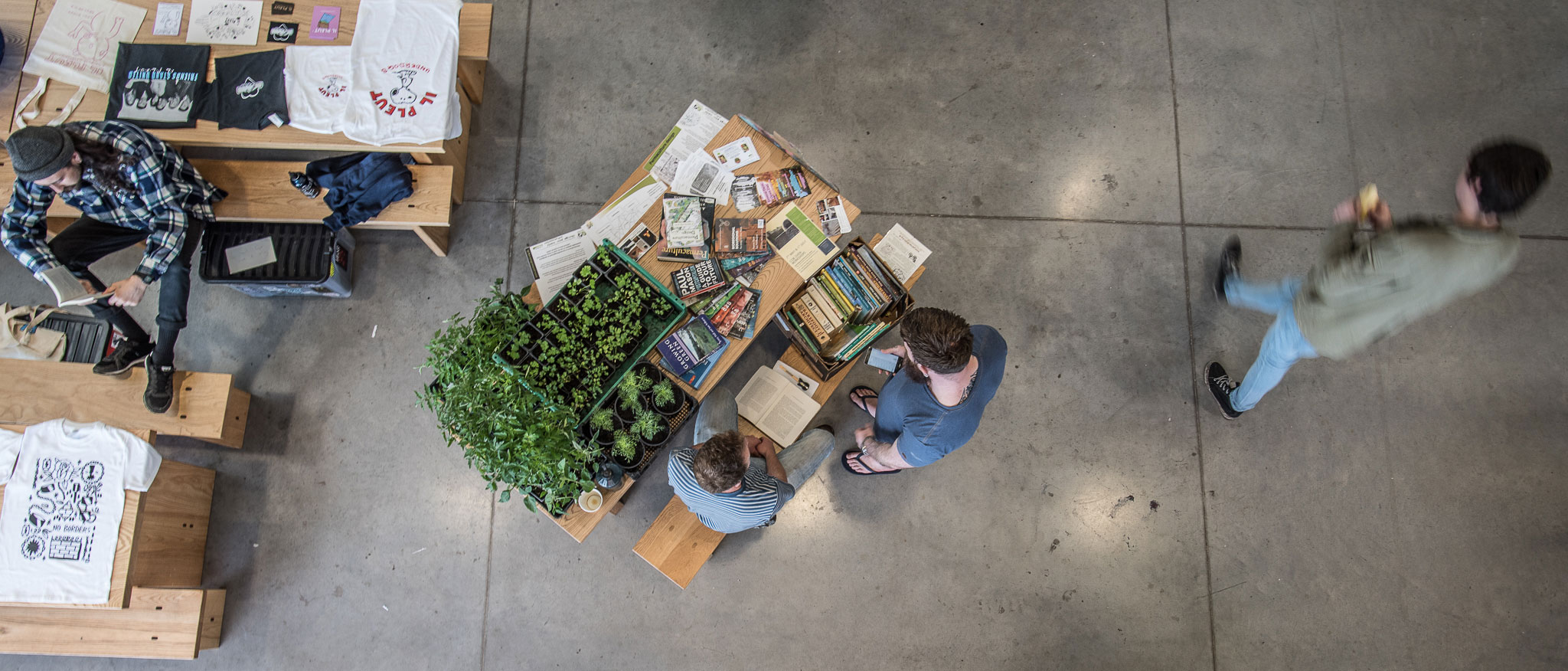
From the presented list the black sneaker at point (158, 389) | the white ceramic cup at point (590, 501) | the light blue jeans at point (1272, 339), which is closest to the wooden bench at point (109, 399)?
the black sneaker at point (158, 389)

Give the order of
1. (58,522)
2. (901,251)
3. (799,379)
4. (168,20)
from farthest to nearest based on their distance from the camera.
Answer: (901,251)
(799,379)
(168,20)
(58,522)

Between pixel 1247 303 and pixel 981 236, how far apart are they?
1231mm

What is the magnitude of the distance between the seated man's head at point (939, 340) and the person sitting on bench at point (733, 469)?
69cm

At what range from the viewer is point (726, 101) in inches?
150

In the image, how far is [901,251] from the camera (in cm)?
344

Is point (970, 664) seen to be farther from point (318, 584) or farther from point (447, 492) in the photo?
point (318, 584)

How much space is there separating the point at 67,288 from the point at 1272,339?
4.93 meters

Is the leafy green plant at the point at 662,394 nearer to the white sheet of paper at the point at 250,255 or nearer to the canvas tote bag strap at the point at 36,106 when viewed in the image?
the white sheet of paper at the point at 250,255

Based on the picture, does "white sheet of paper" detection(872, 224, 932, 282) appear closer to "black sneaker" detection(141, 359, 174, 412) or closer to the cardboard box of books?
the cardboard box of books

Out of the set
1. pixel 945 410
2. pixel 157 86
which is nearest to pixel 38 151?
pixel 157 86

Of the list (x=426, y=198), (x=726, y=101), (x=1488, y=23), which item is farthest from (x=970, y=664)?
(x=1488, y=23)

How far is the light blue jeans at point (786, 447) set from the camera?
114 inches

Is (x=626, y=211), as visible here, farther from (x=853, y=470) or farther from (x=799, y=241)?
(x=853, y=470)

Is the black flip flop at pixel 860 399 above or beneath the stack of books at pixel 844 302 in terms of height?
beneath
